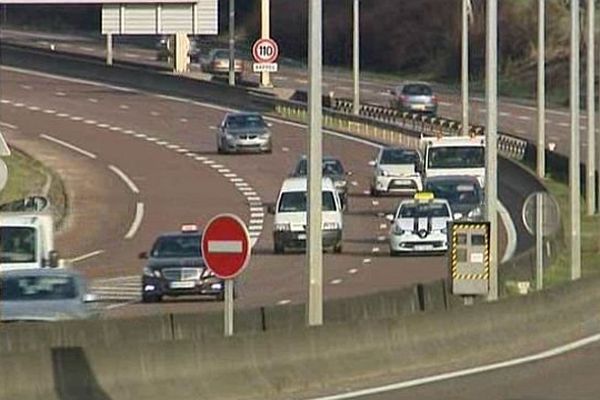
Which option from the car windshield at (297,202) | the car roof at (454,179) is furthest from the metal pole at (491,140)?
the car roof at (454,179)

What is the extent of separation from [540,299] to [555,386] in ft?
21.2

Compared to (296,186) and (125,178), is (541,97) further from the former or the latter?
(296,186)

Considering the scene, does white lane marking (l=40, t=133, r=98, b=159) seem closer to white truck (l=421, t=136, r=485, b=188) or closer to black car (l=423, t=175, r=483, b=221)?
white truck (l=421, t=136, r=485, b=188)

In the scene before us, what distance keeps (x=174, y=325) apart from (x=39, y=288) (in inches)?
146

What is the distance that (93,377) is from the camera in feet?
72.7

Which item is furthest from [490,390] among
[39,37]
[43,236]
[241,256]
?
[39,37]

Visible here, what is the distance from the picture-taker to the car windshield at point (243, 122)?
77875mm

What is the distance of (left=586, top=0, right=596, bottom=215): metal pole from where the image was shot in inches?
2323

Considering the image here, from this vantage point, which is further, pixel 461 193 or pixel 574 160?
pixel 461 193

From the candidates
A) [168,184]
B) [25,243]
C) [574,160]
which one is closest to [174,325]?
[25,243]

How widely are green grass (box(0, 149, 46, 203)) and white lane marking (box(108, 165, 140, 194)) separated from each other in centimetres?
251

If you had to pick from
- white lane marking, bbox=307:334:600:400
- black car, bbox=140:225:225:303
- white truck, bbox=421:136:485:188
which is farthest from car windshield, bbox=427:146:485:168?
white lane marking, bbox=307:334:600:400

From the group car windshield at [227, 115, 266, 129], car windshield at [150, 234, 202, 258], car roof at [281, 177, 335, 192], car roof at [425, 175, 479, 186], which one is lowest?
car windshield at [150, 234, 202, 258]

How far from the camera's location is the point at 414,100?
322 feet
